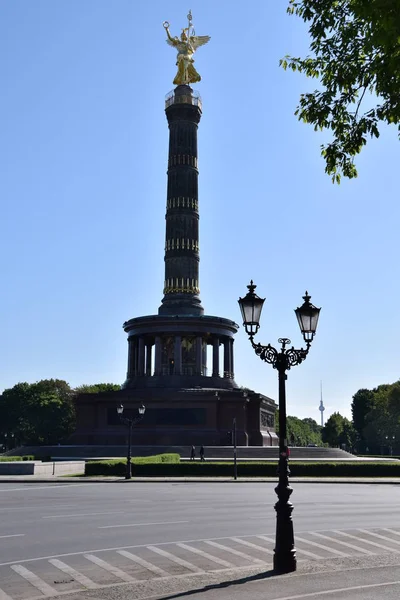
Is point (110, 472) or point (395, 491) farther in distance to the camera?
point (110, 472)

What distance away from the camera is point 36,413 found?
112375 mm

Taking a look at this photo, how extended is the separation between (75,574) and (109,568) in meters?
0.77

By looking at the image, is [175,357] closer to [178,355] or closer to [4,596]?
[178,355]

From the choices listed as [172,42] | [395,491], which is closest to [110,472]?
[395,491]

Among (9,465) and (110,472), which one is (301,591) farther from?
(9,465)

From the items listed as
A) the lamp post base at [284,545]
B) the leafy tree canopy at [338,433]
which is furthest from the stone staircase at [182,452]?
the leafy tree canopy at [338,433]

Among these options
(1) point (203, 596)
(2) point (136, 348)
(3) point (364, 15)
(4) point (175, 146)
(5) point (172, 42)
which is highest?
(5) point (172, 42)

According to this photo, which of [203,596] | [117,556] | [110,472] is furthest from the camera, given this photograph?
[110,472]

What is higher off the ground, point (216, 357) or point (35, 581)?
point (216, 357)

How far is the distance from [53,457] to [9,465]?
750 inches

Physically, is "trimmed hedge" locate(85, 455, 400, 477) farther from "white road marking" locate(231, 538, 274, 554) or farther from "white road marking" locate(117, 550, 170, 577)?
"white road marking" locate(117, 550, 170, 577)

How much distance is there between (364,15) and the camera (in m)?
9.08

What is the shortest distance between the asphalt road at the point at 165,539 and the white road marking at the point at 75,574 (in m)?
0.02

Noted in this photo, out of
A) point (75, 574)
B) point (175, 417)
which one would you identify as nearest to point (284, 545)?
point (75, 574)
